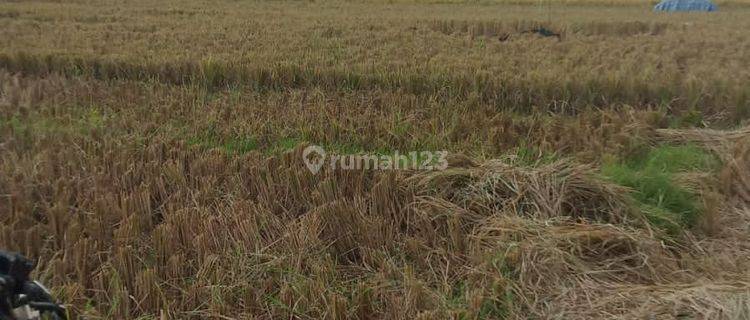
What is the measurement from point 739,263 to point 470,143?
203 centimetres

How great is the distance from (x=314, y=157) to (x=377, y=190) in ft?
2.57

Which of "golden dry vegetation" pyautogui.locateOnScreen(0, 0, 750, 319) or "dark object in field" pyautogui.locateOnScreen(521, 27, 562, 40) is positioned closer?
"golden dry vegetation" pyautogui.locateOnScreen(0, 0, 750, 319)

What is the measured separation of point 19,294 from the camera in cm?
188

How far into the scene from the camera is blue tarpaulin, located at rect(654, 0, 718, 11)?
24141 millimetres

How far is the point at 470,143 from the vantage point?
14.2ft

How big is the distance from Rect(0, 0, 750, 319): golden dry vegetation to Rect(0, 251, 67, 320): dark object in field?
46 centimetres

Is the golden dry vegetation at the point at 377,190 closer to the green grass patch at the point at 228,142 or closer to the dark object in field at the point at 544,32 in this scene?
the green grass patch at the point at 228,142

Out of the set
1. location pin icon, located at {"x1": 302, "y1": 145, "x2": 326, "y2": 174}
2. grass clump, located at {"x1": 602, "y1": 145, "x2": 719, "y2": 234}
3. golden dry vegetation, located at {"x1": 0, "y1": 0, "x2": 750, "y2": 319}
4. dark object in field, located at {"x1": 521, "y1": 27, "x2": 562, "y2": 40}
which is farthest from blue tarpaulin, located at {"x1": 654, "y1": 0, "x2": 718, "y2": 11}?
location pin icon, located at {"x1": 302, "y1": 145, "x2": 326, "y2": 174}

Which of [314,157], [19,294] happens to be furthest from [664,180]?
[19,294]

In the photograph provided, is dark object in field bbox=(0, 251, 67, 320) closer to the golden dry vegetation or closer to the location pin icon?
the golden dry vegetation

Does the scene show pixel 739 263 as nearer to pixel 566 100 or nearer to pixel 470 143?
pixel 470 143

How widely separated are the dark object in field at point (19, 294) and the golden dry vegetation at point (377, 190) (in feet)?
1.52

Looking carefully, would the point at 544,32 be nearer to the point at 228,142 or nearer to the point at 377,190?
the point at 228,142

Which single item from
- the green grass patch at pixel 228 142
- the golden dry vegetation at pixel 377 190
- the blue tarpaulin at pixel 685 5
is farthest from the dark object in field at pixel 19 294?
the blue tarpaulin at pixel 685 5
